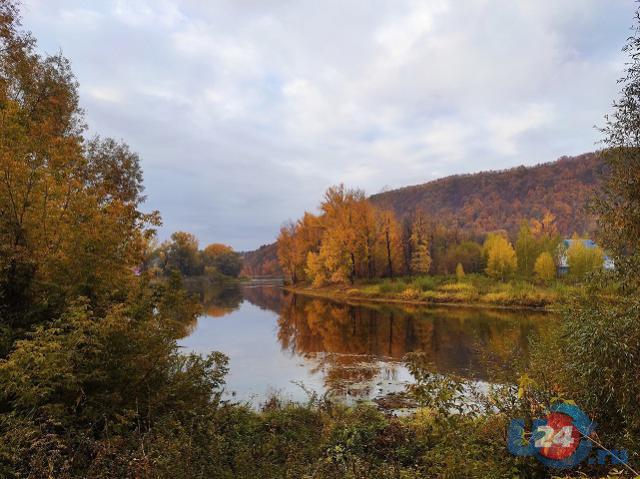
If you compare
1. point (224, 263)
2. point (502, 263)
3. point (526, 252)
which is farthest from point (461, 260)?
point (224, 263)

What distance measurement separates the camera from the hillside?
4232 inches

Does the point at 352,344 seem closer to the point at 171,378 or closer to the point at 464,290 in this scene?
the point at 171,378

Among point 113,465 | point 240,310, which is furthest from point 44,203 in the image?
point 240,310

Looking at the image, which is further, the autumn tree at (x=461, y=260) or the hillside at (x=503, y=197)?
the hillside at (x=503, y=197)

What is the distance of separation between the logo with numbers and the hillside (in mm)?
86568

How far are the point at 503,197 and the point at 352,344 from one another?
425 feet

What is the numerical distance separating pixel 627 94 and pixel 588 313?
3.67 metres

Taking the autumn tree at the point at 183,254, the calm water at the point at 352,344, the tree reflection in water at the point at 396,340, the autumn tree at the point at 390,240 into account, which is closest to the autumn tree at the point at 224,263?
the autumn tree at the point at 183,254

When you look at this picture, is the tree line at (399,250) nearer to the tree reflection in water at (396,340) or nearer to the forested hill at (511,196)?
the tree reflection in water at (396,340)

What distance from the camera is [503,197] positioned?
5226 inches

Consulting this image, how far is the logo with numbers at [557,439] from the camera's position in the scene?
4.47 metres

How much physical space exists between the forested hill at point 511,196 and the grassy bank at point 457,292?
188 ft

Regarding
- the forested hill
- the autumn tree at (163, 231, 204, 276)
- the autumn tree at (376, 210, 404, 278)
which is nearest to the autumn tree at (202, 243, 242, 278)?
the autumn tree at (163, 231, 204, 276)

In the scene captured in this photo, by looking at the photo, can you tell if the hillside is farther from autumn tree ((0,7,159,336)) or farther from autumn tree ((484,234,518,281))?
autumn tree ((0,7,159,336))
